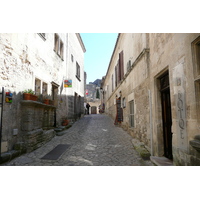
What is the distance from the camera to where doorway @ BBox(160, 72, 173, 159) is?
142 inches

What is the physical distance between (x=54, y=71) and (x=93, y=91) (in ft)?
131

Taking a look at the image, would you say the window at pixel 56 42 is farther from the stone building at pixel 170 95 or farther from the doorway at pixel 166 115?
the doorway at pixel 166 115

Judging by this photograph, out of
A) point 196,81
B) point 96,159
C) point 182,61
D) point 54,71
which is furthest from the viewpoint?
point 54,71

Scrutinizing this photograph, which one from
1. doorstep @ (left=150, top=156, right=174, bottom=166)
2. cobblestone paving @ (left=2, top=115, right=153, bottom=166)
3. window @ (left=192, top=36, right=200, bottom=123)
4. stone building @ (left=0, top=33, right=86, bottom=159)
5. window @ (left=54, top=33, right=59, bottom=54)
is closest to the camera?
window @ (left=192, top=36, right=200, bottom=123)

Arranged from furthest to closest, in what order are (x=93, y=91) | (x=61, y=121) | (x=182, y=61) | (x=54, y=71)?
(x=93, y=91)
(x=61, y=121)
(x=54, y=71)
(x=182, y=61)

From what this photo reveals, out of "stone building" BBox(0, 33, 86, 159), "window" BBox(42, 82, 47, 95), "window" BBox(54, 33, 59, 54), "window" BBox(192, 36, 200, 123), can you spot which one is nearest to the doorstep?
"window" BBox(192, 36, 200, 123)

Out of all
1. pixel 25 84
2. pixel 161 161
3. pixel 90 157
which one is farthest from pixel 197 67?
pixel 25 84

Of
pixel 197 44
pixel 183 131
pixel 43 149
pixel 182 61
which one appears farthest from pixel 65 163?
pixel 197 44

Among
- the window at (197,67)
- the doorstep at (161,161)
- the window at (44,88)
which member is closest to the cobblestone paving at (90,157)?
the doorstep at (161,161)

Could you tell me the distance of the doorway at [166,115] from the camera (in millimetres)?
3613

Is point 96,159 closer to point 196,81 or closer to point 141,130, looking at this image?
point 141,130

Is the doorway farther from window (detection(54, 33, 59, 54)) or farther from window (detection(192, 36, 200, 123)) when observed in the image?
window (detection(54, 33, 59, 54))
